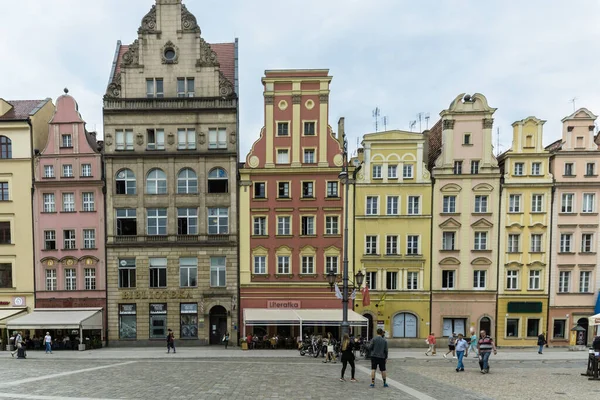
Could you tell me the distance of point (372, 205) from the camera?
27.9m

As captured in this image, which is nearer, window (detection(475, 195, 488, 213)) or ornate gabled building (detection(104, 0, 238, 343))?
ornate gabled building (detection(104, 0, 238, 343))

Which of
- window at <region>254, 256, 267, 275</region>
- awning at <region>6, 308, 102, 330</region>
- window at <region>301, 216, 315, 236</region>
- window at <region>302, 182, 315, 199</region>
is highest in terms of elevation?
window at <region>302, 182, 315, 199</region>

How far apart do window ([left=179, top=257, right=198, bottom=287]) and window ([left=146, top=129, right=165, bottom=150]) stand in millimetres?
9165

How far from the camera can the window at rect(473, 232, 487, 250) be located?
27.6 meters

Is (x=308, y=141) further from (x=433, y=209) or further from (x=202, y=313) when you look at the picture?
(x=202, y=313)

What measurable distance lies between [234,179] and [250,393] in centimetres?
1866

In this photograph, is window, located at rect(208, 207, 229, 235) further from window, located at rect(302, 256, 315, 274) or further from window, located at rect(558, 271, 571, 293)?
window, located at rect(558, 271, 571, 293)

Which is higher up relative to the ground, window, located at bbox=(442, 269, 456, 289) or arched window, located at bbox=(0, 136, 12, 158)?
arched window, located at bbox=(0, 136, 12, 158)

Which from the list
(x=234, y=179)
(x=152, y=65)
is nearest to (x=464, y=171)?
(x=234, y=179)

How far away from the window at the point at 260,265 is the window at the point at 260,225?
1.98m

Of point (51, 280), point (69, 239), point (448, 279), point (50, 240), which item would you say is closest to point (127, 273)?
point (69, 239)

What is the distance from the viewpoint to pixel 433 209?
1089 inches

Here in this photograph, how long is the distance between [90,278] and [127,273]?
296 centimetres

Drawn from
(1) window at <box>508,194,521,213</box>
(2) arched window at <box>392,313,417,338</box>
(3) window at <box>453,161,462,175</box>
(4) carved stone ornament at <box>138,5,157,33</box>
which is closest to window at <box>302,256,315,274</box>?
(2) arched window at <box>392,313,417,338</box>
